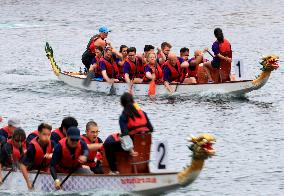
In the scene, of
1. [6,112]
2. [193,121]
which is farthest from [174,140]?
[6,112]

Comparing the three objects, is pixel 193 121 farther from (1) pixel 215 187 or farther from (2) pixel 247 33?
(2) pixel 247 33

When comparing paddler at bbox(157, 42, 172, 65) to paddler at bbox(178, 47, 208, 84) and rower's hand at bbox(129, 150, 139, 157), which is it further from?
rower's hand at bbox(129, 150, 139, 157)

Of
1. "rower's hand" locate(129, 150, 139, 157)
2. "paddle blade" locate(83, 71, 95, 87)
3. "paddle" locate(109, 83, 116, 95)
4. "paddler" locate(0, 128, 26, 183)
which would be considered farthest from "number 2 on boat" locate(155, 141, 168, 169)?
"paddle blade" locate(83, 71, 95, 87)

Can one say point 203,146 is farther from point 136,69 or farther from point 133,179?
point 136,69

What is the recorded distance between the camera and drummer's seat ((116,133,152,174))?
91.7ft

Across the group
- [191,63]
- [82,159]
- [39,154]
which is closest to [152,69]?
[191,63]

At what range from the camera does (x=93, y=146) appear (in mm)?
28703

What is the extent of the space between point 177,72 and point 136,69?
1.82 meters

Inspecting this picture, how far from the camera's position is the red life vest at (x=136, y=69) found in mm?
45513

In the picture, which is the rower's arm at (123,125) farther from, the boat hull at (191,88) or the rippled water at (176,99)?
the boat hull at (191,88)

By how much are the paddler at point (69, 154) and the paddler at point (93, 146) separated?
0.58 meters

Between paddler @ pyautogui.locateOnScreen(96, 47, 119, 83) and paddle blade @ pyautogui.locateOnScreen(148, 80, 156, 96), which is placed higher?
paddler @ pyautogui.locateOnScreen(96, 47, 119, 83)

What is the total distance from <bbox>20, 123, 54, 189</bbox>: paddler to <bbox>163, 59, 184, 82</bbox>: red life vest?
1636 centimetres

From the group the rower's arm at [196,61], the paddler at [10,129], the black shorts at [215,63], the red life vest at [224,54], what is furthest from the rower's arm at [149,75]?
the paddler at [10,129]
